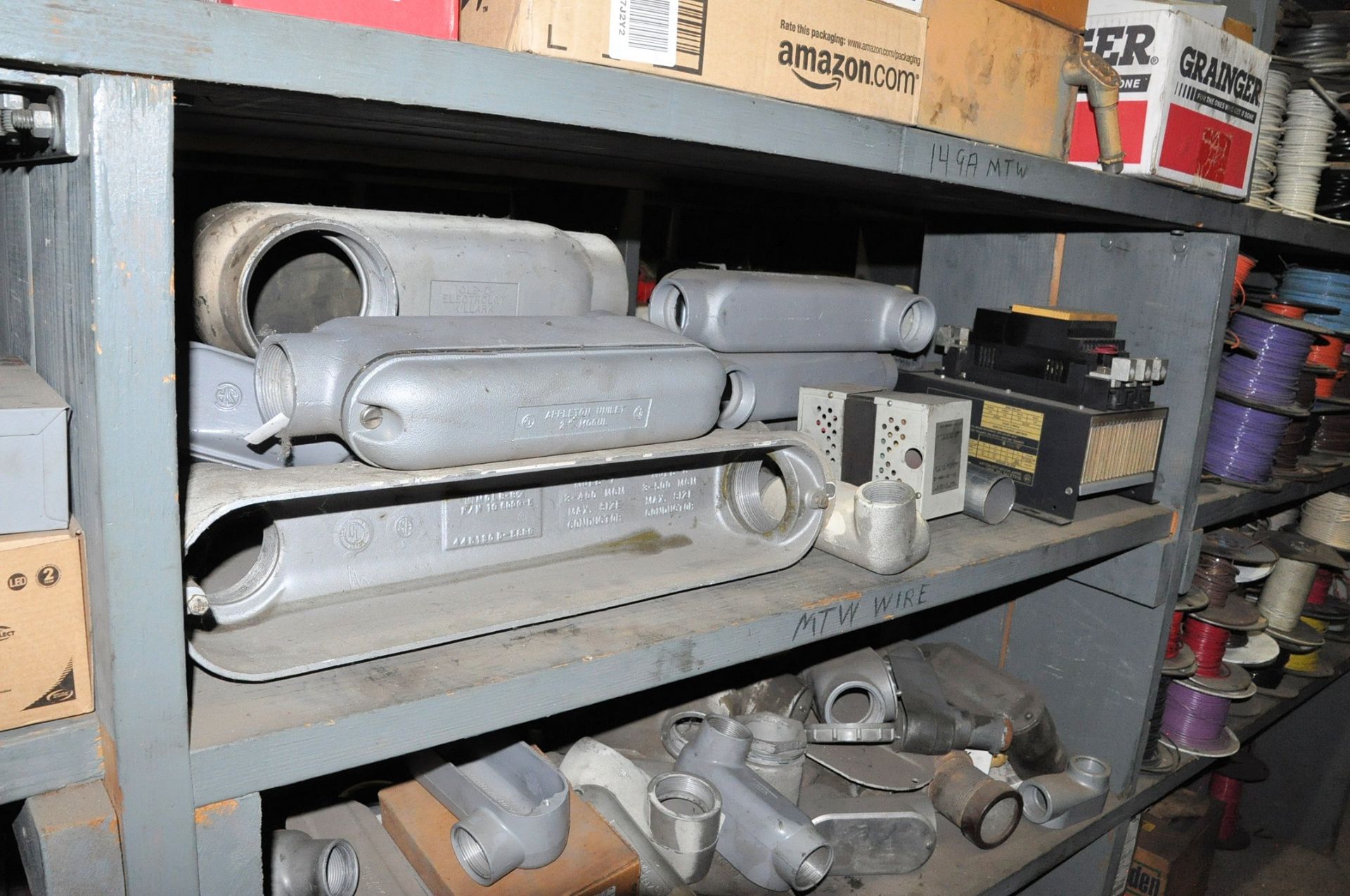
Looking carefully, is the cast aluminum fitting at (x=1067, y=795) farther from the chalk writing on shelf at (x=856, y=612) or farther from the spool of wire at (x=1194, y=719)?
the chalk writing on shelf at (x=856, y=612)

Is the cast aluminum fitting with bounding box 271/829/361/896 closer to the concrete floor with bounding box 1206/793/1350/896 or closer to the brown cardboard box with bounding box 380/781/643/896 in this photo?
the brown cardboard box with bounding box 380/781/643/896

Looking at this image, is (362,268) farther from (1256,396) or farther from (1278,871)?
(1278,871)

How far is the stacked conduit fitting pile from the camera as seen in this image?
1.83 m

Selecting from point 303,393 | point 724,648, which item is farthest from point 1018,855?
point 303,393

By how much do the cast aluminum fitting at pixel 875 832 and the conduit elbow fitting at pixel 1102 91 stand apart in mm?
1005

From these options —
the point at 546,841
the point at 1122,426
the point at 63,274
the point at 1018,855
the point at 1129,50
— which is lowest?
the point at 1018,855

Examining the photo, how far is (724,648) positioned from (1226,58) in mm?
1150

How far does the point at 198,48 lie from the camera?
532 mm

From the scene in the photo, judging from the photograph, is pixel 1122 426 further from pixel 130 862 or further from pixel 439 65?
pixel 130 862

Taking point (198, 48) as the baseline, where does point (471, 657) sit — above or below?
below

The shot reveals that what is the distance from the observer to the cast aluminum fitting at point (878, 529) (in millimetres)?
1068

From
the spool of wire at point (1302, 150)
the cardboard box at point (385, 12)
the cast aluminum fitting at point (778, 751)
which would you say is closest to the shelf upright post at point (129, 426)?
the cardboard box at point (385, 12)

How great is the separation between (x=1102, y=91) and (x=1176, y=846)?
1.90m

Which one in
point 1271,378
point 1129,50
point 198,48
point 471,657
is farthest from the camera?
point 1271,378
